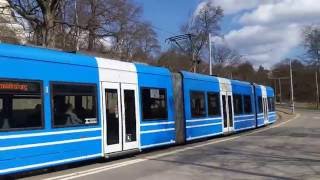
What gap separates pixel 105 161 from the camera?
15836 mm

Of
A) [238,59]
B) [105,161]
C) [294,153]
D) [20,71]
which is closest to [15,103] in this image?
[20,71]

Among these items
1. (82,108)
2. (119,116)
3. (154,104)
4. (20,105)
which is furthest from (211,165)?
(20,105)

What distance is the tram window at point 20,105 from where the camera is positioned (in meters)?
11.6

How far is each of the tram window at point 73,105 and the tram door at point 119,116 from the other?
1.72 feet

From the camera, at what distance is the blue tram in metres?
11.9

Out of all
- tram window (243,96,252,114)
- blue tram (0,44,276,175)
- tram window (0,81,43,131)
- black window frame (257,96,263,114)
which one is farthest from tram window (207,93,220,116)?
tram window (0,81,43,131)

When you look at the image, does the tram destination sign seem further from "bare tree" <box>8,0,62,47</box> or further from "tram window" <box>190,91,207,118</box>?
"bare tree" <box>8,0,62,47</box>

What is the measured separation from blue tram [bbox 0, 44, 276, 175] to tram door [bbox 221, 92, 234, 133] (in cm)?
430

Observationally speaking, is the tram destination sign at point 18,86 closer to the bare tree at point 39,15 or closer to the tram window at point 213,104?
the tram window at point 213,104

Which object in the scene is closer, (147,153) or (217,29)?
(147,153)

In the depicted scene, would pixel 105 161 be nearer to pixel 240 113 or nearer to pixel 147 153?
pixel 147 153

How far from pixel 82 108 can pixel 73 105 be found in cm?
45

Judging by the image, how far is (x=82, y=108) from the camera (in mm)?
14352

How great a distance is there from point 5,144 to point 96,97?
375 centimetres
